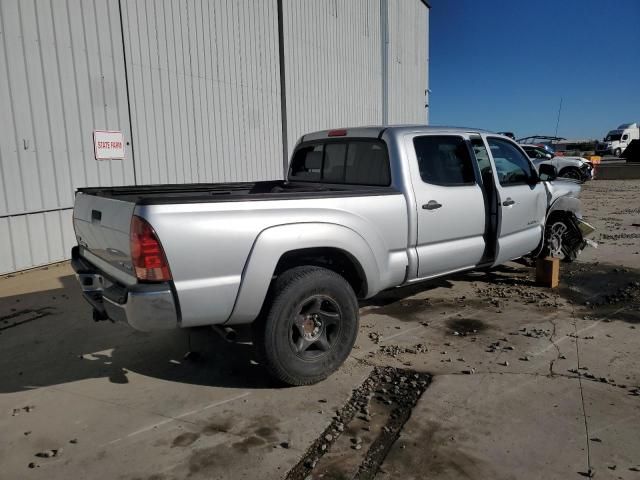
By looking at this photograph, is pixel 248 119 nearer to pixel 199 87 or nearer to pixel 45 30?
pixel 199 87

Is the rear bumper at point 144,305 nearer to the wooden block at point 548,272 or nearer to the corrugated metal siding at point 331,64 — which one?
the wooden block at point 548,272

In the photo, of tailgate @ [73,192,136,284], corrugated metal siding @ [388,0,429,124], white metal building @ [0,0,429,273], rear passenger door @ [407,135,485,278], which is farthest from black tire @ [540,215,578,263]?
corrugated metal siding @ [388,0,429,124]

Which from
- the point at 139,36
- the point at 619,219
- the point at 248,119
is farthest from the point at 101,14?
the point at 619,219

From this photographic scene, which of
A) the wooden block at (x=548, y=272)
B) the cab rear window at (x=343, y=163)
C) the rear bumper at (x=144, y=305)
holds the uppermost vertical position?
the cab rear window at (x=343, y=163)

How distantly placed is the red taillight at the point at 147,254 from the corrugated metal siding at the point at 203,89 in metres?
6.22

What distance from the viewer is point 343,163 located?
485 cm

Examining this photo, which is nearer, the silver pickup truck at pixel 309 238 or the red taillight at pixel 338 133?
the silver pickup truck at pixel 309 238

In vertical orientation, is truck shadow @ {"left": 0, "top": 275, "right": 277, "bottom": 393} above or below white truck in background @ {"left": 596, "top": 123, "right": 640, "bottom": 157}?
below

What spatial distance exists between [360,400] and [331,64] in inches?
482

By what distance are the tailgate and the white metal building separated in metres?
3.81

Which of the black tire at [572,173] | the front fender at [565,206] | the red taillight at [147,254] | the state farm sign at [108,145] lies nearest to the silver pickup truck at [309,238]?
the red taillight at [147,254]

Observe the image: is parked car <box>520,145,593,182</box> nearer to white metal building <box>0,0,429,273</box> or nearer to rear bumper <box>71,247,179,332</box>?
white metal building <box>0,0,429,273</box>

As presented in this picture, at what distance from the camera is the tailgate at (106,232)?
312cm

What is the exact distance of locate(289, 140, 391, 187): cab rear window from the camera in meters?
4.46
